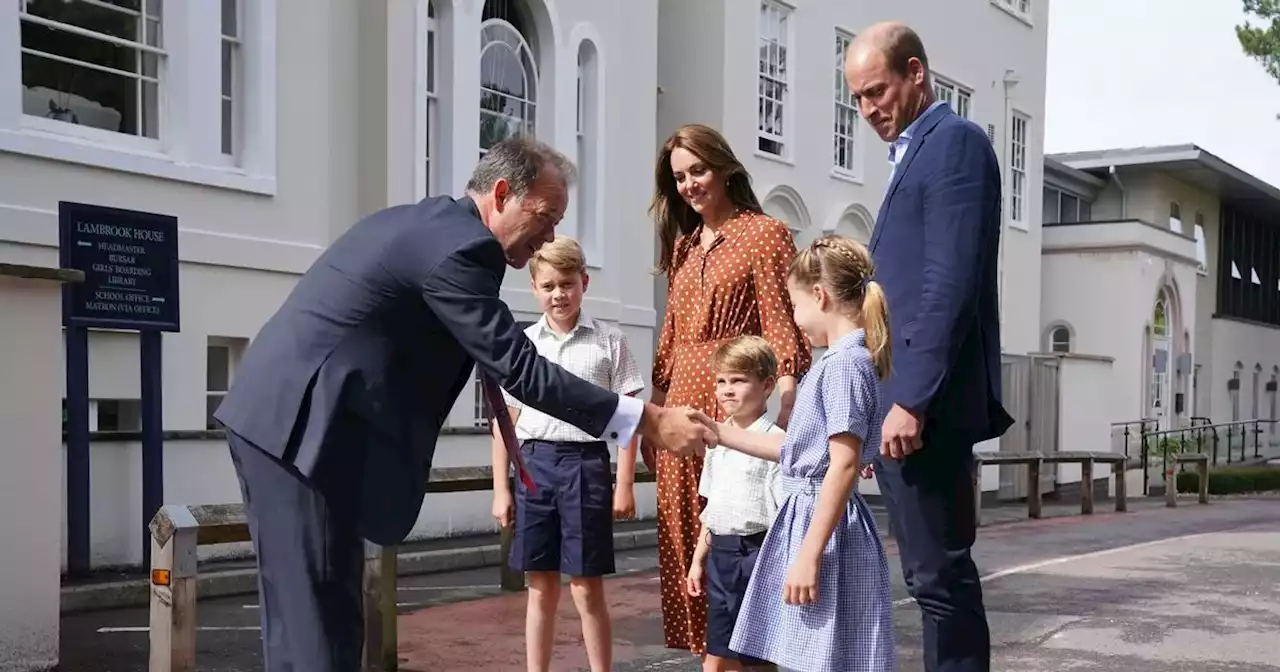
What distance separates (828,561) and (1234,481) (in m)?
26.8

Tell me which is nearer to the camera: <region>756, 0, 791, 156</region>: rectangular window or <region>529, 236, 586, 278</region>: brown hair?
<region>529, 236, 586, 278</region>: brown hair

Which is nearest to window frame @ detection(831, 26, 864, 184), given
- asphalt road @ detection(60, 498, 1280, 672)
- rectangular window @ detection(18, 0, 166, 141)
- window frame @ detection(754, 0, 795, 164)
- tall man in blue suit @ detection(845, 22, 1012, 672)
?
window frame @ detection(754, 0, 795, 164)

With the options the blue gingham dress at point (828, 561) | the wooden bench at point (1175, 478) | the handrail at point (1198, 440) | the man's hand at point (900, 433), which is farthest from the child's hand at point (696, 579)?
the handrail at point (1198, 440)

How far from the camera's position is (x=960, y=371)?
3910mm

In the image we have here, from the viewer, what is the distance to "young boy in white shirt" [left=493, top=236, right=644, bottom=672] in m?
5.05

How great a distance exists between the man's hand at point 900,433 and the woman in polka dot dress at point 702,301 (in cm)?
73

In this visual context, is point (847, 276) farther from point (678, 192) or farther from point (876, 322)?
point (678, 192)

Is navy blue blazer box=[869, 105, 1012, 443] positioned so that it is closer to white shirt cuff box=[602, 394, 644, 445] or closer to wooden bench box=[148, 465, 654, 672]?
white shirt cuff box=[602, 394, 644, 445]

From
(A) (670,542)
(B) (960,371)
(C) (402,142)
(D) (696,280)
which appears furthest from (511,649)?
(C) (402,142)

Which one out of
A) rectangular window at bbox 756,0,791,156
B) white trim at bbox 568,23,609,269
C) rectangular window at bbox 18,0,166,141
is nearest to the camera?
rectangular window at bbox 18,0,166,141

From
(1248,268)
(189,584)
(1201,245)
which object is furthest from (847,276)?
(1248,268)

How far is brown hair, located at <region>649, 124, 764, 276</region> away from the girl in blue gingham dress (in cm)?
75

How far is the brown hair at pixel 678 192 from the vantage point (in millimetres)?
4520

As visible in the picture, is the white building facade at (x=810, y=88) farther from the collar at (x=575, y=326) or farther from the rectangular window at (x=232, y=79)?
the collar at (x=575, y=326)
